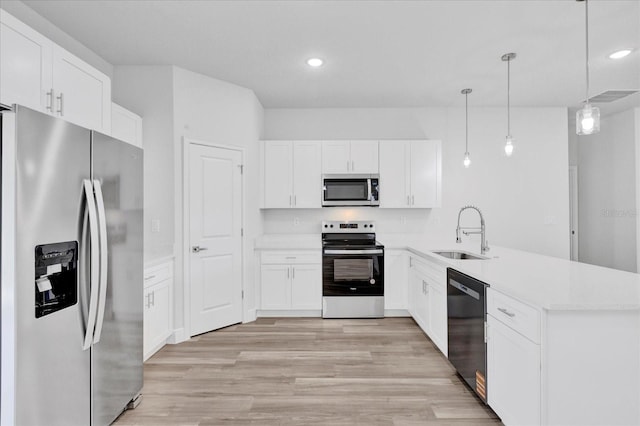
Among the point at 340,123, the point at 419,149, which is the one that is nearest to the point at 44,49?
the point at 340,123

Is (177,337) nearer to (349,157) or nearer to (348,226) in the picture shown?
(348,226)

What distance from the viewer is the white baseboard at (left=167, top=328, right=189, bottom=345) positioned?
347 centimetres

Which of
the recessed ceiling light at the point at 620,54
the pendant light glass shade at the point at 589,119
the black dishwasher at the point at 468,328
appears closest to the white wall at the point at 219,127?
the black dishwasher at the point at 468,328

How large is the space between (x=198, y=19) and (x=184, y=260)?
2174 mm

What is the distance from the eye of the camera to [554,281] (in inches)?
80.5

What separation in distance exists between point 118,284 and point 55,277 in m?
0.51

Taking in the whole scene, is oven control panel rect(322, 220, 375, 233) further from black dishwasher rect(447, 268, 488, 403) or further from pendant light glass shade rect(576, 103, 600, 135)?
pendant light glass shade rect(576, 103, 600, 135)

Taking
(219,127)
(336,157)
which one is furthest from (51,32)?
(336,157)

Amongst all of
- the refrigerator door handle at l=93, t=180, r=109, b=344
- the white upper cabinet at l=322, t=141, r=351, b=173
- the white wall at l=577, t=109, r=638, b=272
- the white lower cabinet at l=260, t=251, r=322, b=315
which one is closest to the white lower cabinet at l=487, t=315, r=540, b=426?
the refrigerator door handle at l=93, t=180, r=109, b=344

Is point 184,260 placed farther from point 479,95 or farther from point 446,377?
point 479,95

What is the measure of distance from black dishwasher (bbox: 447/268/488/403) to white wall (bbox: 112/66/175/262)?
267 cm

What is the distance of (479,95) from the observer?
440 cm

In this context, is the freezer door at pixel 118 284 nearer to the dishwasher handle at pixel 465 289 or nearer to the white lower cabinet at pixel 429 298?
the dishwasher handle at pixel 465 289

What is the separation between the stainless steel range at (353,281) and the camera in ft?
13.9
